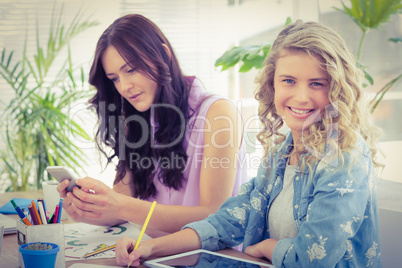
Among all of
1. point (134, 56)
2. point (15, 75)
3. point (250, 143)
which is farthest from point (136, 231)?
point (15, 75)

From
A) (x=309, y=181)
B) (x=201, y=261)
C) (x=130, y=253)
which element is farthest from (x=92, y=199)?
(x=309, y=181)

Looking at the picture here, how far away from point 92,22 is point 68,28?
0.20 metres

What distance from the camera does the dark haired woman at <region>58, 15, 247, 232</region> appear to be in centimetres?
163

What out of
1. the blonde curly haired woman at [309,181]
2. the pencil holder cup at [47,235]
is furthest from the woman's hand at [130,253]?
the pencil holder cup at [47,235]

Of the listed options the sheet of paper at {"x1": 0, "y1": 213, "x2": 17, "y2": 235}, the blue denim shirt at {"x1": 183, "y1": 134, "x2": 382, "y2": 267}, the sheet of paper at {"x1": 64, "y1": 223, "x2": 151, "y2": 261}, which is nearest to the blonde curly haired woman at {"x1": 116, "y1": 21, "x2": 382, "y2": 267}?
the blue denim shirt at {"x1": 183, "y1": 134, "x2": 382, "y2": 267}

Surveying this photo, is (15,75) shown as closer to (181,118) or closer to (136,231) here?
(181,118)

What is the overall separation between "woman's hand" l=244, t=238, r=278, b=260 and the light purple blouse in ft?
1.81

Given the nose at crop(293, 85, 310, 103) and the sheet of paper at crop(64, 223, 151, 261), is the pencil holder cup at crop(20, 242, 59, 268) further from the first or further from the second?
the nose at crop(293, 85, 310, 103)

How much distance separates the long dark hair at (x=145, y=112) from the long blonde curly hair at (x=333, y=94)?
475mm

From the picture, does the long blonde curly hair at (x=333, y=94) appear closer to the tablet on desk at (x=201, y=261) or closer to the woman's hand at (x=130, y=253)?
the tablet on desk at (x=201, y=261)

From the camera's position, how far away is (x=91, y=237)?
140cm

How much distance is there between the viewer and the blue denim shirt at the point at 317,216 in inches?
42.8

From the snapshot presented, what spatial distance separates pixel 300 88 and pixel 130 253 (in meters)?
0.60

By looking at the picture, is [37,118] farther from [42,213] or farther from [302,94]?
[302,94]
